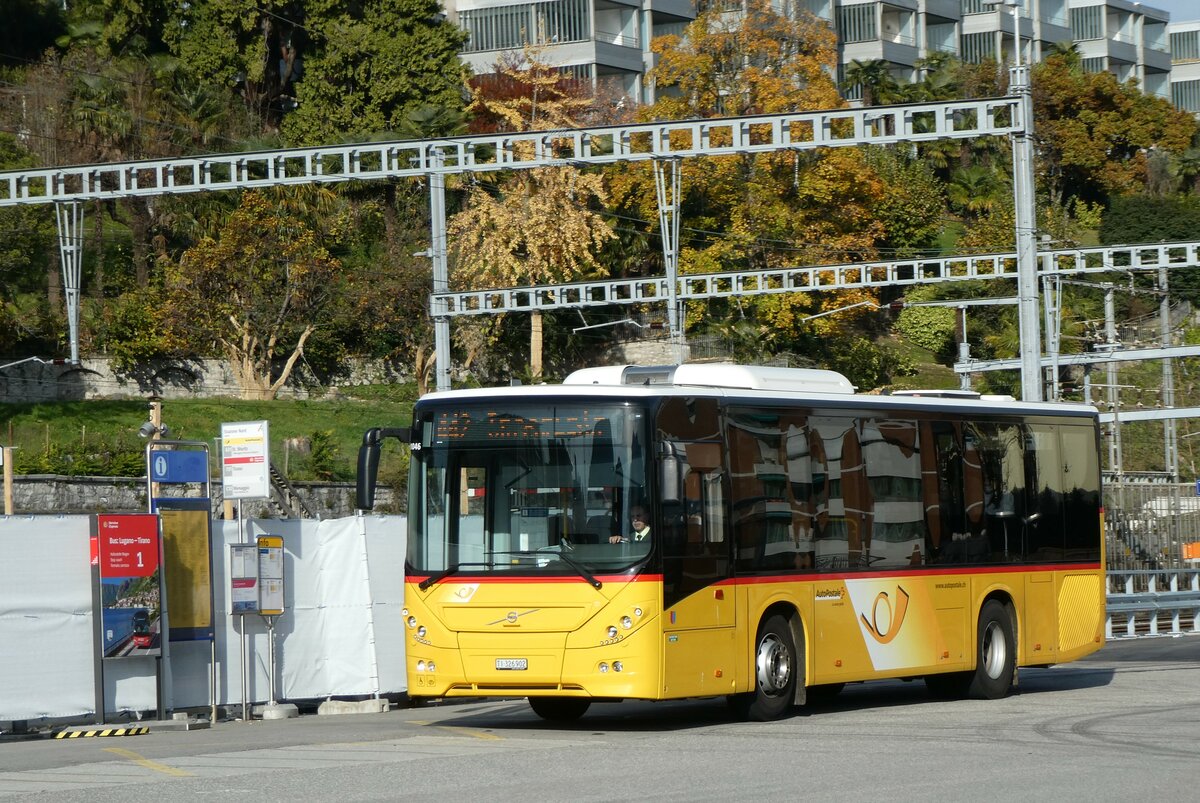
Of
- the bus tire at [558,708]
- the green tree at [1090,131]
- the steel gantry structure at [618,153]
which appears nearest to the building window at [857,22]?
the green tree at [1090,131]

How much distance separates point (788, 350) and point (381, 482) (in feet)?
69.4

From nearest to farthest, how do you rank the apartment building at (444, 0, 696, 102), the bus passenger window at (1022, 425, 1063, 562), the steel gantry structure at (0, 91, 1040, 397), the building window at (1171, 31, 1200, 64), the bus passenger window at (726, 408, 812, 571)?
the bus passenger window at (726, 408, 812, 571) → the bus passenger window at (1022, 425, 1063, 562) → the steel gantry structure at (0, 91, 1040, 397) → the apartment building at (444, 0, 696, 102) → the building window at (1171, 31, 1200, 64)

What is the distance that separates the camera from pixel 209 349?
194 ft

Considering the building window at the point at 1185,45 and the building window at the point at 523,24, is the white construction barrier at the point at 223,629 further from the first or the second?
the building window at the point at 1185,45

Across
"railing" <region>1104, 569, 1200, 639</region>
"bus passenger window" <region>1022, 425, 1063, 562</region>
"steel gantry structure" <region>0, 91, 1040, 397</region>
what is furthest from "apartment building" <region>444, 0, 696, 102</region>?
"bus passenger window" <region>1022, 425, 1063, 562</region>

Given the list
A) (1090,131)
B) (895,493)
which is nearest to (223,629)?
(895,493)

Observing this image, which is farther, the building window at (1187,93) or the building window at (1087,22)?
the building window at (1187,93)

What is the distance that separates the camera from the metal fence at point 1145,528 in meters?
41.2

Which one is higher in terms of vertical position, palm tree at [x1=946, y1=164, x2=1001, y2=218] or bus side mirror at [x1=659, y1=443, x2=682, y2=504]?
palm tree at [x1=946, y1=164, x2=1001, y2=218]

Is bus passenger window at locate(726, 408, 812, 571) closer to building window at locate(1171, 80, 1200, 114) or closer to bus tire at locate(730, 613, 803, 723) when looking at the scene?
bus tire at locate(730, 613, 803, 723)

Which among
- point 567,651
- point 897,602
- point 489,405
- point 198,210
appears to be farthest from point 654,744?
point 198,210

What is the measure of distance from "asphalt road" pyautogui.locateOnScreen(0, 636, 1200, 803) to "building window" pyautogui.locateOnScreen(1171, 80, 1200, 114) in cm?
9948

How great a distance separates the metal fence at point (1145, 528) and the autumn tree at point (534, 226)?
21.9 meters

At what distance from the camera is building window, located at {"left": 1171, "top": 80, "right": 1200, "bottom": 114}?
368 feet
